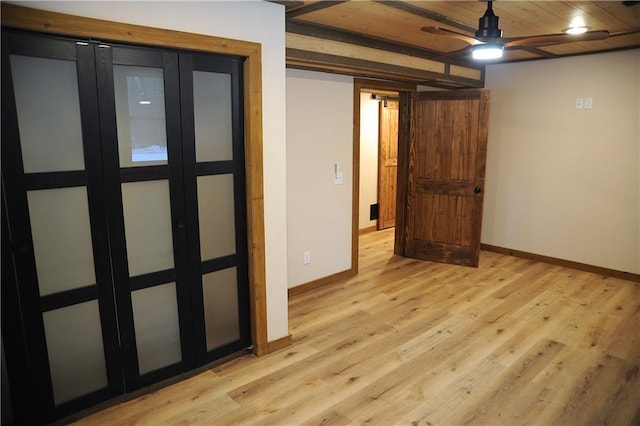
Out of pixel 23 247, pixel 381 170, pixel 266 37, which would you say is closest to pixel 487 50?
pixel 266 37

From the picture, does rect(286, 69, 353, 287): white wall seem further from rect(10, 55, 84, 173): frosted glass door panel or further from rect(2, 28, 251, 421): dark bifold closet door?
rect(10, 55, 84, 173): frosted glass door panel

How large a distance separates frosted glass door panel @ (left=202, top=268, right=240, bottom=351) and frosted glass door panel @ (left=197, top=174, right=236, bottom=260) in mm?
160

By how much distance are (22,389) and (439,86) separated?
494cm

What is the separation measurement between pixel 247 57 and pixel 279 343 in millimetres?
1997

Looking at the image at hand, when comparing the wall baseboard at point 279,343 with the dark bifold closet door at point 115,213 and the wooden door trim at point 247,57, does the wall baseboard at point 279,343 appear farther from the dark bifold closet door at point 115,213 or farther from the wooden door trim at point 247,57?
the dark bifold closet door at point 115,213

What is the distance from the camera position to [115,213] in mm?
2320

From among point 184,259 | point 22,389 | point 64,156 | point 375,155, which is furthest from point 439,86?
point 22,389

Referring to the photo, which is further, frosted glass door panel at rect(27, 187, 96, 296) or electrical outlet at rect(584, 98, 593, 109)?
electrical outlet at rect(584, 98, 593, 109)

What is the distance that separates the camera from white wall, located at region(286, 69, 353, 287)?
3965 mm

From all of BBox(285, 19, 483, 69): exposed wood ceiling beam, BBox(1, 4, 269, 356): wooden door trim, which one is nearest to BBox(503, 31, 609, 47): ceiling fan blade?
BBox(285, 19, 483, 69): exposed wood ceiling beam

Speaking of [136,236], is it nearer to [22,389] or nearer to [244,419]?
[22,389]

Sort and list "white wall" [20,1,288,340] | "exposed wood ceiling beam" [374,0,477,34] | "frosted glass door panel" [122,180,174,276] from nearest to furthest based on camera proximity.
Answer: "white wall" [20,1,288,340] → "frosted glass door panel" [122,180,174,276] → "exposed wood ceiling beam" [374,0,477,34]

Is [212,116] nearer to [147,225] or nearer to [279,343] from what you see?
[147,225]

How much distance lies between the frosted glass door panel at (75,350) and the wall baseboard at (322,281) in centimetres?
200
